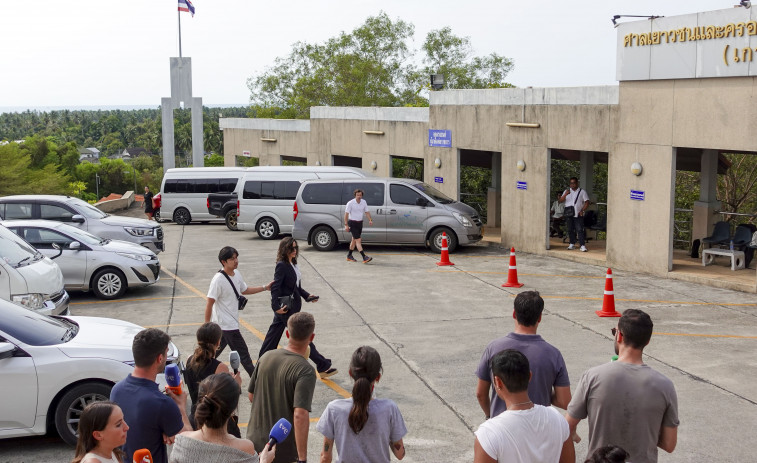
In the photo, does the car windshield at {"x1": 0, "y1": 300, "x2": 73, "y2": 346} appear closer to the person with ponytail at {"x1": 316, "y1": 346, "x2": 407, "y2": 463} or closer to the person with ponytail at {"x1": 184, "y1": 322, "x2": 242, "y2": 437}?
the person with ponytail at {"x1": 184, "y1": 322, "x2": 242, "y2": 437}

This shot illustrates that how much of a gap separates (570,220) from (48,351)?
15313 millimetres

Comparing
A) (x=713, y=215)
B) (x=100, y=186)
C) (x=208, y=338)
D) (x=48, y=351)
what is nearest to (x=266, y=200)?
(x=713, y=215)

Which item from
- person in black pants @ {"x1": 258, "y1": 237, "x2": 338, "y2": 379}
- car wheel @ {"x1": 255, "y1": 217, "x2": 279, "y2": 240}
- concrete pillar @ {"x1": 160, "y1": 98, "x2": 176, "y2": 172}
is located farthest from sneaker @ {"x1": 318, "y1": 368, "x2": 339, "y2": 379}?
concrete pillar @ {"x1": 160, "y1": 98, "x2": 176, "y2": 172}

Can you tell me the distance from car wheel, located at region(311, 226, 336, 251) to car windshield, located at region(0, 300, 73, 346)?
501 inches

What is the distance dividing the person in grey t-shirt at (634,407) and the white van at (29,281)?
8968 mm

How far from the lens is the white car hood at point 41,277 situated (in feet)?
40.0

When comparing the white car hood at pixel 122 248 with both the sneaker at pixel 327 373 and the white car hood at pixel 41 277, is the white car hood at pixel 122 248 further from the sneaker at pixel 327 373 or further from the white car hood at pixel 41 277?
the sneaker at pixel 327 373

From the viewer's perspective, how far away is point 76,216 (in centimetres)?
1889

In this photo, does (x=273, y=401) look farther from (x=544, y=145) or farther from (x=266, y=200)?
(x=266, y=200)

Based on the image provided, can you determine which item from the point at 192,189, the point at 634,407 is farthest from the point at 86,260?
the point at 192,189

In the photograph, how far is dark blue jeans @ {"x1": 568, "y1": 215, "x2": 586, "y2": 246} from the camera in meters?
20.3

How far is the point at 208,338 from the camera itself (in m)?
6.25

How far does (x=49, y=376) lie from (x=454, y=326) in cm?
679

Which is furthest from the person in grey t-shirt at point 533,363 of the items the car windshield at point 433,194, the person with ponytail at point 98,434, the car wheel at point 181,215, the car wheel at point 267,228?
the car wheel at point 181,215
